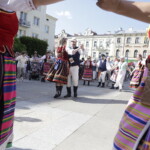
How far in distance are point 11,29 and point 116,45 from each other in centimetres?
5845

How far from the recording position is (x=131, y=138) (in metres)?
1.06

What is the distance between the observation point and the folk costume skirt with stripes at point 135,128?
102 centimetres

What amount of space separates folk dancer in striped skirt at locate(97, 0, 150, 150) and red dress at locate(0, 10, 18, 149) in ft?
1.98

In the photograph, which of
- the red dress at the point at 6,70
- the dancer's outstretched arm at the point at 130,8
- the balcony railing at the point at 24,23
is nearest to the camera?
the dancer's outstretched arm at the point at 130,8

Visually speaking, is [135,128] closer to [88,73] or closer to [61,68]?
[61,68]

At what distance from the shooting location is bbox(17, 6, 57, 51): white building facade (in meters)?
31.9

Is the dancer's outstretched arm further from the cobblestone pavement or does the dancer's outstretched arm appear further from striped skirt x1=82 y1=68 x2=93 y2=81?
striped skirt x1=82 y1=68 x2=93 y2=81

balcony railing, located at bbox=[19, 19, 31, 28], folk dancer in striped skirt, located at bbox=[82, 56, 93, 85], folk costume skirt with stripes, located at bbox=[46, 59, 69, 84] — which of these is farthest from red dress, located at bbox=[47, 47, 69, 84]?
balcony railing, located at bbox=[19, 19, 31, 28]

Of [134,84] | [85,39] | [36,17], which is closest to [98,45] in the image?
[85,39]

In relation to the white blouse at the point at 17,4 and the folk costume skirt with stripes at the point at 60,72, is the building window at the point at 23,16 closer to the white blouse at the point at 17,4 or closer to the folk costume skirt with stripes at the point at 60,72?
the folk costume skirt with stripes at the point at 60,72

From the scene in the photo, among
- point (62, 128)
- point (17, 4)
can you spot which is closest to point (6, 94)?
point (17, 4)

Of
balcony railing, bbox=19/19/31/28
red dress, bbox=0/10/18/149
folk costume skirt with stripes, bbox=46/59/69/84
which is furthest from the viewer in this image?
balcony railing, bbox=19/19/31/28

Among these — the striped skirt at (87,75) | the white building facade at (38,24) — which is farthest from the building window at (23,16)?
the striped skirt at (87,75)

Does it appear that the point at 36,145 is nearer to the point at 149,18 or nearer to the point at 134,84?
the point at 149,18
